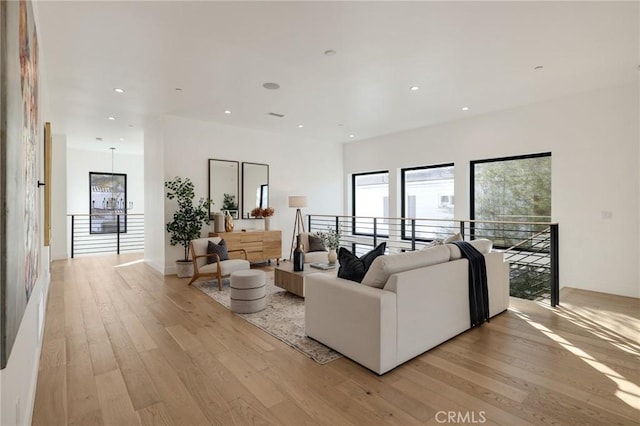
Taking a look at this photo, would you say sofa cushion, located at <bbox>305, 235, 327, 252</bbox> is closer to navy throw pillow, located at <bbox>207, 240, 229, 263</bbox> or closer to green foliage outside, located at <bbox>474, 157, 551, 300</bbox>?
navy throw pillow, located at <bbox>207, 240, 229, 263</bbox>

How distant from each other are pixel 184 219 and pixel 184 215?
0.25 feet

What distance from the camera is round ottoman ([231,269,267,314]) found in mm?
3762

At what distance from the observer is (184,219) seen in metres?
5.71

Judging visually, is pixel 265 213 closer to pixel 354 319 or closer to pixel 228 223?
pixel 228 223

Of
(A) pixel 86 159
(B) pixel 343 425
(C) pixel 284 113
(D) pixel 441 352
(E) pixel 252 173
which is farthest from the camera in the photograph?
(A) pixel 86 159

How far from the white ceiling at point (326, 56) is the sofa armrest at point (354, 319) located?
2.30 metres

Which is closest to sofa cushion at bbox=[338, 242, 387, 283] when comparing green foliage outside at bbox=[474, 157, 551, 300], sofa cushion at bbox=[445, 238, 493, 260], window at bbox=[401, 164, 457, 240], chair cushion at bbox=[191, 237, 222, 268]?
sofa cushion at bbox=[445, 238, 493, 260]

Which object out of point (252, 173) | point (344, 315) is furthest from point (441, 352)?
point (252, 173)

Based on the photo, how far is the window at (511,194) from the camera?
5.32 metres

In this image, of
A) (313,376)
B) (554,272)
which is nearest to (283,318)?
(313,376)

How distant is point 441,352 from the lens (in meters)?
2.81

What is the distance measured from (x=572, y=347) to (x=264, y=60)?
4130mm

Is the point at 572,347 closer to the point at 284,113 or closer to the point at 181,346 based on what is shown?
the point at 181,346

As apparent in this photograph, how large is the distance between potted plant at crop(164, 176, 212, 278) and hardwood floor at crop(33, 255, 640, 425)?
1.93 m
